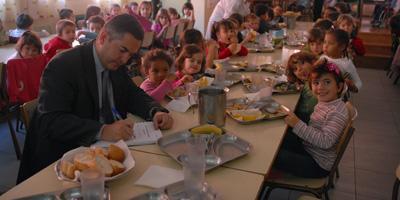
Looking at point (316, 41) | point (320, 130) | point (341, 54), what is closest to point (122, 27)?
point (320, 130)

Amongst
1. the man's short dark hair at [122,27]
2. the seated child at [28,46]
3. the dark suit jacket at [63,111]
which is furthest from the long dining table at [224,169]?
the seated child at [28,46]

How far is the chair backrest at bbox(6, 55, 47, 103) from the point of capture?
3062 mm

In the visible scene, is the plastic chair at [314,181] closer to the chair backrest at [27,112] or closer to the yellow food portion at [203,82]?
the yellow food portion at [203,82]

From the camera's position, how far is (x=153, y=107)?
195 cm

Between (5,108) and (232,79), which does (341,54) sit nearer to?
(232,79)

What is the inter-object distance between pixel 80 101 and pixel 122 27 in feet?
1.31

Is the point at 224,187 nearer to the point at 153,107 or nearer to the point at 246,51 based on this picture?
the point at 153,107

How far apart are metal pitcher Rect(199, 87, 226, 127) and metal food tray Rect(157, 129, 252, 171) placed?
0.35 feet

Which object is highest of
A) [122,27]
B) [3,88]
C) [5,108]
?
[122,27]

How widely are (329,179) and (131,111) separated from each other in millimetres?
1082

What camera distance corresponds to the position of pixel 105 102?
192 centimetres

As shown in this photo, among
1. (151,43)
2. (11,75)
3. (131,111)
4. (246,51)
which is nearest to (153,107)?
(131,111)

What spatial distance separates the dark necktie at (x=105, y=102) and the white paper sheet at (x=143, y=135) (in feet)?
0.58

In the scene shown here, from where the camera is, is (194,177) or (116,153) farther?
(116,153)
